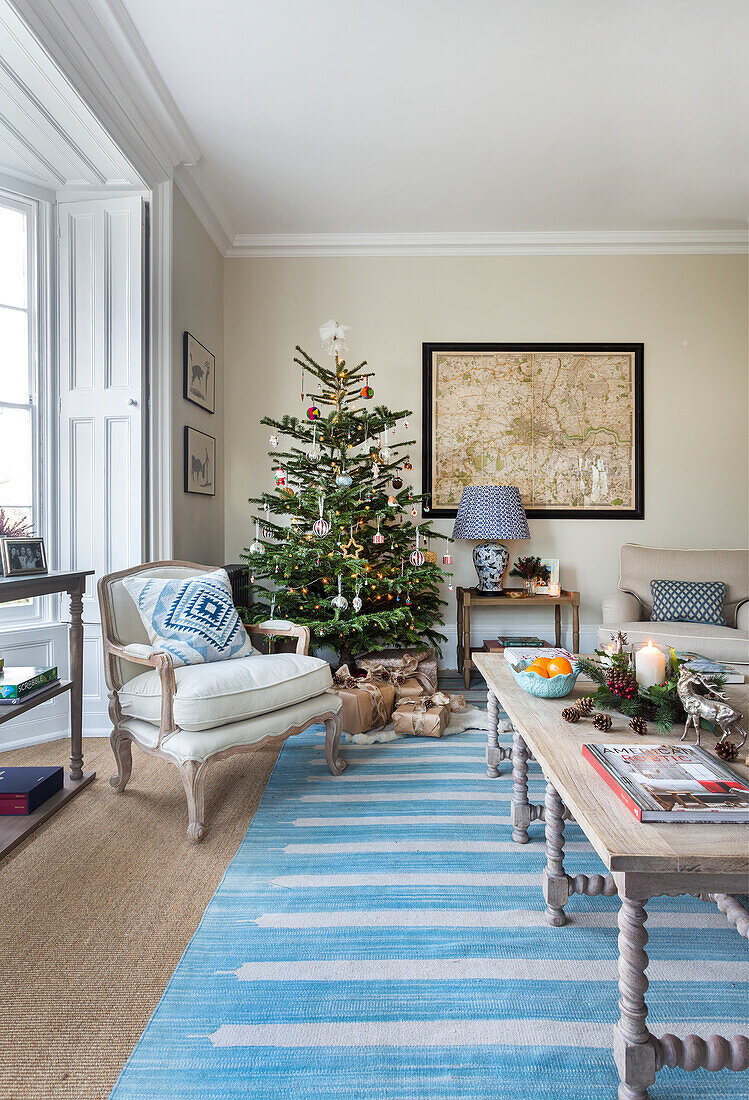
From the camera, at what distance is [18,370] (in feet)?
9.27

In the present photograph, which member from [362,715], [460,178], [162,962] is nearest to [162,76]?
[460,178]

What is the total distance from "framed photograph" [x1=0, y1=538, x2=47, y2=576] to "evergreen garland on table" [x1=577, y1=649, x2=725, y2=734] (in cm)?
202

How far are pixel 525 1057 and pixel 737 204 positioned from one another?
4.53 m

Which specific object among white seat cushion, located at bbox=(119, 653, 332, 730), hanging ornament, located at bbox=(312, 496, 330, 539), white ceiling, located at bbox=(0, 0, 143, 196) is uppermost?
white ceiling, located at bbox=(0, 0, 143, 196)

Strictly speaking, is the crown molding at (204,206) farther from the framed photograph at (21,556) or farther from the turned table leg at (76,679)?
the turned table leg at (76,679)

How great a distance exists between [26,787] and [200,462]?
204 centimetres

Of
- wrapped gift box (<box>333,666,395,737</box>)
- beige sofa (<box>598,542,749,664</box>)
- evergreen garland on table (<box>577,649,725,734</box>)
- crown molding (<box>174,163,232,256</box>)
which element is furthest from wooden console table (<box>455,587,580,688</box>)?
crown molding (<box>174,163,232,256</box>)

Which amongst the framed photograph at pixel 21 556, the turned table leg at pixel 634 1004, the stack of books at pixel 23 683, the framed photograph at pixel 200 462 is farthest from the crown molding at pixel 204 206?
the turned table leg at pixel 634 1004

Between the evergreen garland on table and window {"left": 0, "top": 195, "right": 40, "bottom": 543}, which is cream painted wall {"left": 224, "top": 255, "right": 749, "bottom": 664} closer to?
window {"left": 0, "top": 195, "right": 40, "bottom": 543}

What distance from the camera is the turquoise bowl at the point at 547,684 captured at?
5.74 ft

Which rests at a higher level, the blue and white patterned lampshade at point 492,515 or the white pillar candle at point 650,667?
the blue and white patterned lampshade at point 492,515

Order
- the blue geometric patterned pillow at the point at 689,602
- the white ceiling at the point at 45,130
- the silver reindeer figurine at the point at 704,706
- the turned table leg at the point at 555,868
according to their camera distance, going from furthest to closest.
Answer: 1. the blue geometric patterned pillow at the point at 689,602
2. the white ceiling at the point at 45,130
3. the turned table leg at the point at 555,868
4. the silver reindeer figurine at the point at 704,706

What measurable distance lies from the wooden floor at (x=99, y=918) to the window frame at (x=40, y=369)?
1197 mm

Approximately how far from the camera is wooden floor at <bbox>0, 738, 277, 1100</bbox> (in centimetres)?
117
